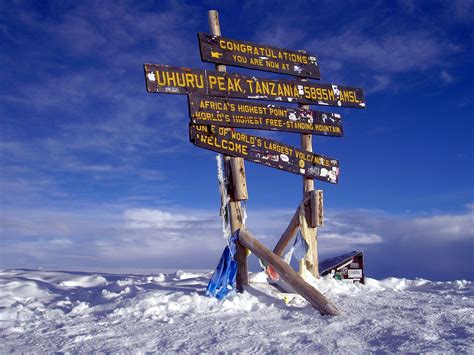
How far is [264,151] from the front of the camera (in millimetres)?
7898

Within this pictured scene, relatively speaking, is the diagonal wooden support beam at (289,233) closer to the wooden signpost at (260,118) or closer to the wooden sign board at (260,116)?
the wooden signpost at (260,118)

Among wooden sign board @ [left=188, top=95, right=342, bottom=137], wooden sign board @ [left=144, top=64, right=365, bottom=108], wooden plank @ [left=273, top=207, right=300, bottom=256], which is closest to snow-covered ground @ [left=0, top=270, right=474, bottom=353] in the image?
wooden plank @ [left=273, top=207, right=300, bottom=256]

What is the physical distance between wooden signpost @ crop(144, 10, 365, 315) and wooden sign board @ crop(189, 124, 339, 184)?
0.05 feet

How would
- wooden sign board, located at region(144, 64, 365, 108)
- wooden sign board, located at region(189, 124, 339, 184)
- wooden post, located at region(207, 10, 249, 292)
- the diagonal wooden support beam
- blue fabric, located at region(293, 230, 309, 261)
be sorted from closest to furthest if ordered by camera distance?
wooden sign board, located at region(144, 64, 365, 108), wooden sign board, located at region(189, 124, 339, 184), wooden post, located at region(207, 10, 249, 292), blue fabric, located at region(293, 230, 309, 261), the diagonal wooden support beam

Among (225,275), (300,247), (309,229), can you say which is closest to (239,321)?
(225,275)

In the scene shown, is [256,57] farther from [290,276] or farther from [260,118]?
[290,276]

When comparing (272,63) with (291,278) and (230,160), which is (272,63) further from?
(291,278)

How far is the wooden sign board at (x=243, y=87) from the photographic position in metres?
7.05

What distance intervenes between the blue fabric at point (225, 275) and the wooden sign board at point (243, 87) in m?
2.43

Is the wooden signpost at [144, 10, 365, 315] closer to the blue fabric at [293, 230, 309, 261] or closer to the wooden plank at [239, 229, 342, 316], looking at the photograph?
the wooden plank at [239, 229, 342, 316]

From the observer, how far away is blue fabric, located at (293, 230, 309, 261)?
8346 millimetres

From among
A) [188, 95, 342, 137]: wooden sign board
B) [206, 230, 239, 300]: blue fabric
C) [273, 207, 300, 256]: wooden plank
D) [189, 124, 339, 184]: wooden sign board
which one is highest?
[188, 95, 342, 137]: wooden sign board

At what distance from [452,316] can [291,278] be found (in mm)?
2206

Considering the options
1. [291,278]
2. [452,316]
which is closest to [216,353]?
[291,278]
